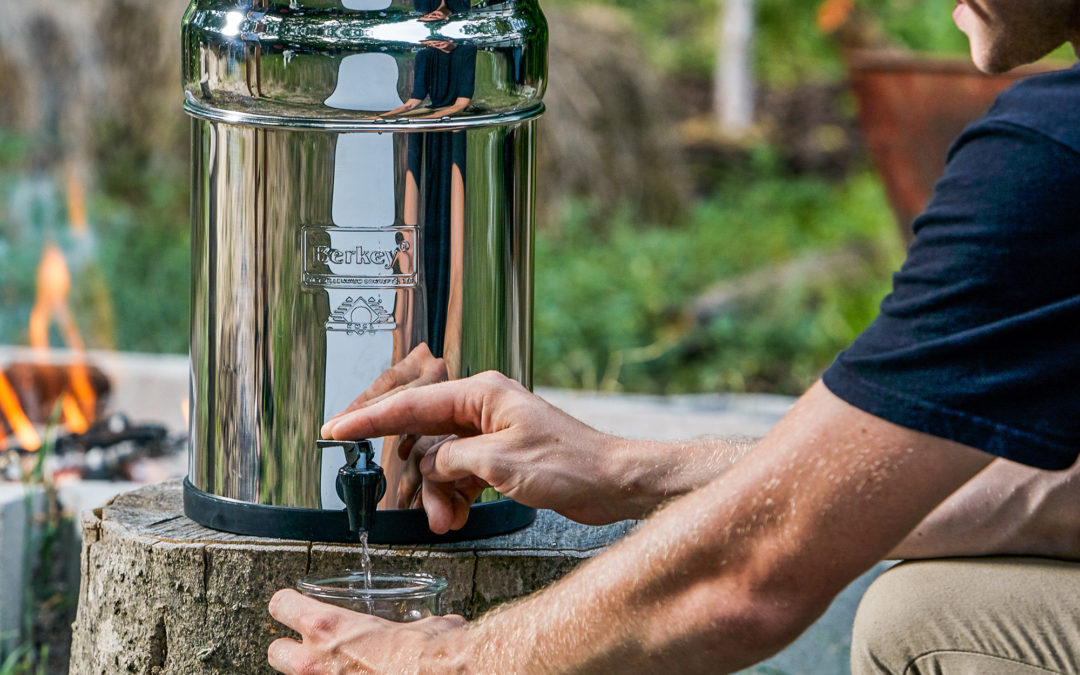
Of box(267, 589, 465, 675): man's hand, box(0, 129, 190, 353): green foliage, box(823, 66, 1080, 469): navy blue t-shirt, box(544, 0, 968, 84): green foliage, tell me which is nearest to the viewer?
box(823, 66, 1080, 469): navy blue t-shirt

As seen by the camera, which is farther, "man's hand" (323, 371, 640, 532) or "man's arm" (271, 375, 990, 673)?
"man's hand" (323, 371, 640, 532)

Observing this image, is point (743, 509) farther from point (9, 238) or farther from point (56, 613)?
point (9, 238)

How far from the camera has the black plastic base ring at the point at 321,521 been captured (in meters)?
1.50

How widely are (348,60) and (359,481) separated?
1.53 feet

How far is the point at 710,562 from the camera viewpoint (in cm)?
114

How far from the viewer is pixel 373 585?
146 centimetres

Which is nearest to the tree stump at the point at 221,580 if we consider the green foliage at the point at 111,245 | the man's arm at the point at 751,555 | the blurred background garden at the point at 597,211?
the man's arm at the point at 751,555

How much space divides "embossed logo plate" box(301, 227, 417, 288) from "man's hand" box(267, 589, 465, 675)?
1.20 feet

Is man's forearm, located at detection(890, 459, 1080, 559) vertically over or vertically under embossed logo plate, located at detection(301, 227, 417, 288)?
under

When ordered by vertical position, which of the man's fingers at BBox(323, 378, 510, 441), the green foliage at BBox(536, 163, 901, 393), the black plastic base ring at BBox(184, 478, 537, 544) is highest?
the man's fingers at BBox(323, 378, 510, 441)

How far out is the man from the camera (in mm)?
1008

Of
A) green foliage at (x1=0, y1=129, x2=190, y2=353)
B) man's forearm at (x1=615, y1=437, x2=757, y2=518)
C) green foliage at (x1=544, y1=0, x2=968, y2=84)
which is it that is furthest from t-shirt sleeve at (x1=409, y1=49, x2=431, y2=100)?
green foliage at (x1=544, y1=0, x2=968, y2=84)

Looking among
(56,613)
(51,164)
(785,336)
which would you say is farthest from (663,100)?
(56,613)

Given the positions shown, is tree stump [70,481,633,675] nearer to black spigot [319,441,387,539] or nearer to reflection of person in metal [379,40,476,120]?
black spigot [319,441,387,539]
